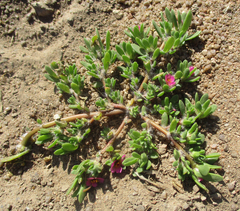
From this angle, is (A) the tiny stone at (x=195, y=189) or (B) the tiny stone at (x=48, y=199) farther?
(B) the tiny stone at (x=48, y=199)

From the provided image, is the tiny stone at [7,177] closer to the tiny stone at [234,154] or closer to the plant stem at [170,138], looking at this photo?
the plant stem at [170,138]

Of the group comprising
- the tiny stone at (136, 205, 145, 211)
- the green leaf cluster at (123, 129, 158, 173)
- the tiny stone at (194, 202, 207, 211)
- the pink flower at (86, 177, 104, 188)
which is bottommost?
the pink flower at (86, 177, 104, 188)

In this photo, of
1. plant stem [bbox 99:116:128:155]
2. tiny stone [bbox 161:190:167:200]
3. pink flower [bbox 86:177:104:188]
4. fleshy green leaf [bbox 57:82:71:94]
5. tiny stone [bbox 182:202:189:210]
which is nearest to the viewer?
tiny stone [bbox 182:202:189:210]

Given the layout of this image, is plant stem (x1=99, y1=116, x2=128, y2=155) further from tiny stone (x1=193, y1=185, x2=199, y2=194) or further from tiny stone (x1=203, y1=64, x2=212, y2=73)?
Answer: tiny stone (x1=203, y1=64, x2=212, y2=73)

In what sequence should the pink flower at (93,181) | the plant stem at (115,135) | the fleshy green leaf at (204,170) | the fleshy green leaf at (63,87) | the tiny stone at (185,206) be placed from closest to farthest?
the fleshy green leaf at (204,170), the tiny stone at (185,206), the pink flower at (93,181), the plant stem at (115,135), the fleshy green leaf at (63,87)

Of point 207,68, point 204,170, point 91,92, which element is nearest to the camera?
point 204,170

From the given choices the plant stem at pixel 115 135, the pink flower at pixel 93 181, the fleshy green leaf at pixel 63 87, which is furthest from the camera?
the fleshy green leaf at pixel 63 87

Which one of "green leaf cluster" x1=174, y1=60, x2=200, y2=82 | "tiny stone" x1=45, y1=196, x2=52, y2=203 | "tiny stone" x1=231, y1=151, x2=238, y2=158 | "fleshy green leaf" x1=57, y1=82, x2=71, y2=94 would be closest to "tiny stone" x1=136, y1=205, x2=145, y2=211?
"tiny stone" x1=45, y1=196, x2=52, y2=203

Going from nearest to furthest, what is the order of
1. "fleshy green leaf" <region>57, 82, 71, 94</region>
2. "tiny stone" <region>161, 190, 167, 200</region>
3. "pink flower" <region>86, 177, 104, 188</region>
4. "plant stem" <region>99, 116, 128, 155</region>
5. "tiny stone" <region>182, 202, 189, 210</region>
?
"tiny stone" <region>182, 202, 189, 210</region> < "tiny stone" <region>161, 190, 167, 200</region> < "pink flower" <region>86, 177, 104, 188</region> < "plant stem" <region>99, 116, 128, 155</region> < "fleshy green leaf" <region>57, 82, 71, 94</region>

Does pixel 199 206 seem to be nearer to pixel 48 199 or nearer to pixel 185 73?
pixel 185 73

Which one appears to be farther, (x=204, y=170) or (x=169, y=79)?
(x=169, y=79)

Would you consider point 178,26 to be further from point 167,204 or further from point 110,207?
point 110,207

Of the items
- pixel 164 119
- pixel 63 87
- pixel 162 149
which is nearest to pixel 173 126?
pixel 164 119

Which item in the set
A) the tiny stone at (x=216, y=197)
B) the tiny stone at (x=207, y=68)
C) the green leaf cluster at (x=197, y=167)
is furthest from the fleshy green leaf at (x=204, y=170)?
the tiny stone at (x=207, y=68)
